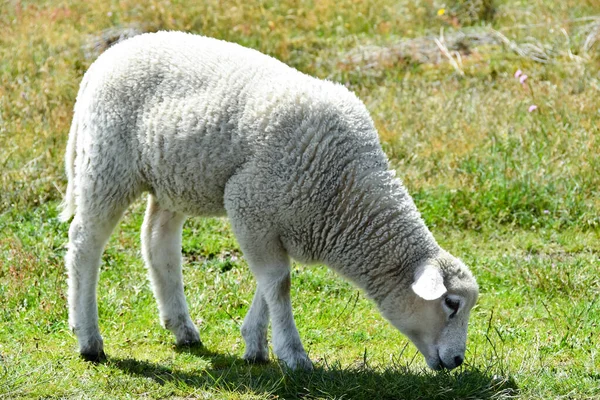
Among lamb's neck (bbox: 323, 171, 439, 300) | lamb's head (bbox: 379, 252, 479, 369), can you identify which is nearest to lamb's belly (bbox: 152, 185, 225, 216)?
lamb's neck (bbox: 323, 171, 439, 300)

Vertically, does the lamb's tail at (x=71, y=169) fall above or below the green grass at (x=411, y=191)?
above

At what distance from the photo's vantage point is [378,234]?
5410mm

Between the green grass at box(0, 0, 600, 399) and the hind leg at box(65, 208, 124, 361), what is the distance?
138mm

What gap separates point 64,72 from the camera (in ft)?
34.9

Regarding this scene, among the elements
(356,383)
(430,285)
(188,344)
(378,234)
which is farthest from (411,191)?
(356,383)

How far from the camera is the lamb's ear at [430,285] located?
504 centimetres

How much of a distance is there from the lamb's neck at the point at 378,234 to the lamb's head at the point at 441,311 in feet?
0.28

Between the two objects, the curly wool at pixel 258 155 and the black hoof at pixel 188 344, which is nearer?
the curly wool at pixel 258 155

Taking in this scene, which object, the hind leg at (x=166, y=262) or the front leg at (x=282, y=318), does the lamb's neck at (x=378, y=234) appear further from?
the hind leg at (x=166, y=262)

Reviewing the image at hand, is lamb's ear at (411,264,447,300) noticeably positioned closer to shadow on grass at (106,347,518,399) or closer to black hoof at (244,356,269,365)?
shadow on grass at (106,347,518,399)

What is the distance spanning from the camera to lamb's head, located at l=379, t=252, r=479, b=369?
531cm

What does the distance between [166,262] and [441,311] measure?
6.72ft

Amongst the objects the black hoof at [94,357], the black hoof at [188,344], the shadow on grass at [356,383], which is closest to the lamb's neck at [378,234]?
the shadow on grass at [356,383]

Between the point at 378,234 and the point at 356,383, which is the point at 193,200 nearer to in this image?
the point at 378,234
